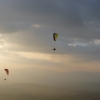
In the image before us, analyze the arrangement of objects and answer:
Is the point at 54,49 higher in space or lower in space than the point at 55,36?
lower
